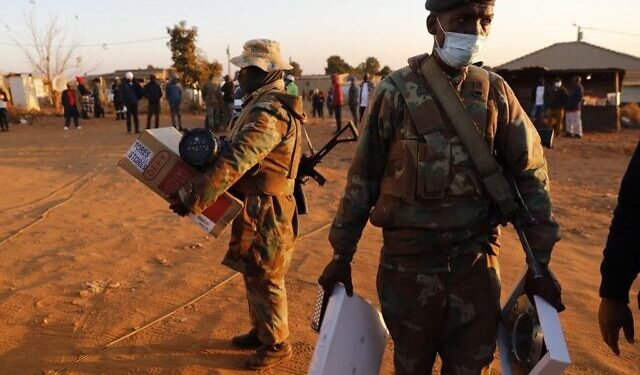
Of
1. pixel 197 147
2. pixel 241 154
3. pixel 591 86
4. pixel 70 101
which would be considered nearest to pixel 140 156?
pixel 197 147

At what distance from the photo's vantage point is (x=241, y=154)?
2.71 metres

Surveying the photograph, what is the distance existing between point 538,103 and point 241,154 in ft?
51.1

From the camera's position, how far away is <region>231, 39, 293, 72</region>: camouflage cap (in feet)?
9.82

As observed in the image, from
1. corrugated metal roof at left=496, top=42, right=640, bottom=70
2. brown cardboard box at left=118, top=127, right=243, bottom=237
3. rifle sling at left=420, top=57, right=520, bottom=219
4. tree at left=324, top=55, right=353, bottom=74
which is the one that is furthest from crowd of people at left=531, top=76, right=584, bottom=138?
tree at left=324, top=55, right=353, bottom=74

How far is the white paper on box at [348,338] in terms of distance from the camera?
6.19ft

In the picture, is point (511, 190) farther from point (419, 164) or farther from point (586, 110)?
point (586, 110)

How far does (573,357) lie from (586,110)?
1664 centimetres

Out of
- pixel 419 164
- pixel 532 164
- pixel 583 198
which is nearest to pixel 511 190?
pixel 532 164

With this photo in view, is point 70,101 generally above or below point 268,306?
above

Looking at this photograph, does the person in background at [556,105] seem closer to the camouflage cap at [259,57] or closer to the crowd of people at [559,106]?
the crowd of people at [559,106]

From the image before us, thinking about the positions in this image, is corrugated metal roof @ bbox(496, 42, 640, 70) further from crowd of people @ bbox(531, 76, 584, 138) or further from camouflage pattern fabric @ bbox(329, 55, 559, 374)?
camouflage pattern fabric @ bbox(329, 55, 559, 374)

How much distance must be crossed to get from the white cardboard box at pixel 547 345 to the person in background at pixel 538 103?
50.5 feet

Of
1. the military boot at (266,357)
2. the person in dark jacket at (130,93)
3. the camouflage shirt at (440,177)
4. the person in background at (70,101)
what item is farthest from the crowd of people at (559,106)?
the person in background at (70,101)

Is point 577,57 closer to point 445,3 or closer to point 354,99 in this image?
point 354,99
